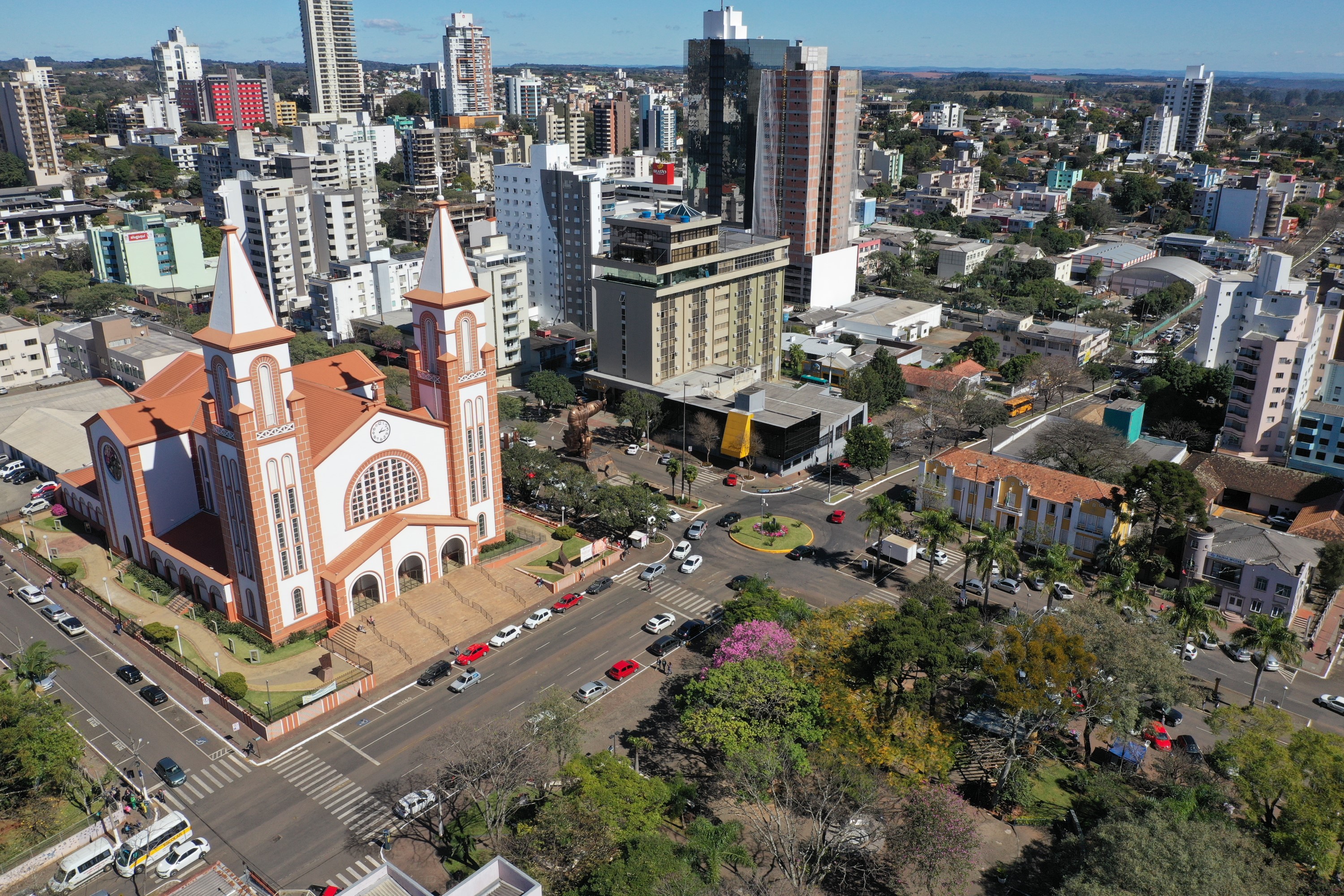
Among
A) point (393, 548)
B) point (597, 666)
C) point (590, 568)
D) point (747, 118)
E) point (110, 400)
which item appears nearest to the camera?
point (597, 666)

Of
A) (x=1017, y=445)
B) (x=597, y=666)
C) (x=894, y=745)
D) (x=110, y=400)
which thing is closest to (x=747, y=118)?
(x=1017, y=445)

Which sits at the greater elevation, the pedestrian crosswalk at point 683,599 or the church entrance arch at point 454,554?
the church entrance arch at point 454,554

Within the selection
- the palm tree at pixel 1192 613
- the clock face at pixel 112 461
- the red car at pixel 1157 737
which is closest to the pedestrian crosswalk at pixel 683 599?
the red car at pixel 1157 737

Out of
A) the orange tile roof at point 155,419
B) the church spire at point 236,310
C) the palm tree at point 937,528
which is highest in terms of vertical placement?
the church spire at point 236,310

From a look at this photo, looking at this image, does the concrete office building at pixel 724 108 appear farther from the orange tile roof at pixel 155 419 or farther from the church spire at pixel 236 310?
the church spire at pixel 236 310

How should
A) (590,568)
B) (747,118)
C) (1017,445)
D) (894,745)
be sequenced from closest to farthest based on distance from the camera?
(894,745), (590,568), (1017,445), (747,118)

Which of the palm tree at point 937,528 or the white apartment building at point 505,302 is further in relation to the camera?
the white apartment building at point 505,302

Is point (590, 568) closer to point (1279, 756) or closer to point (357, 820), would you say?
point (357, 820)
